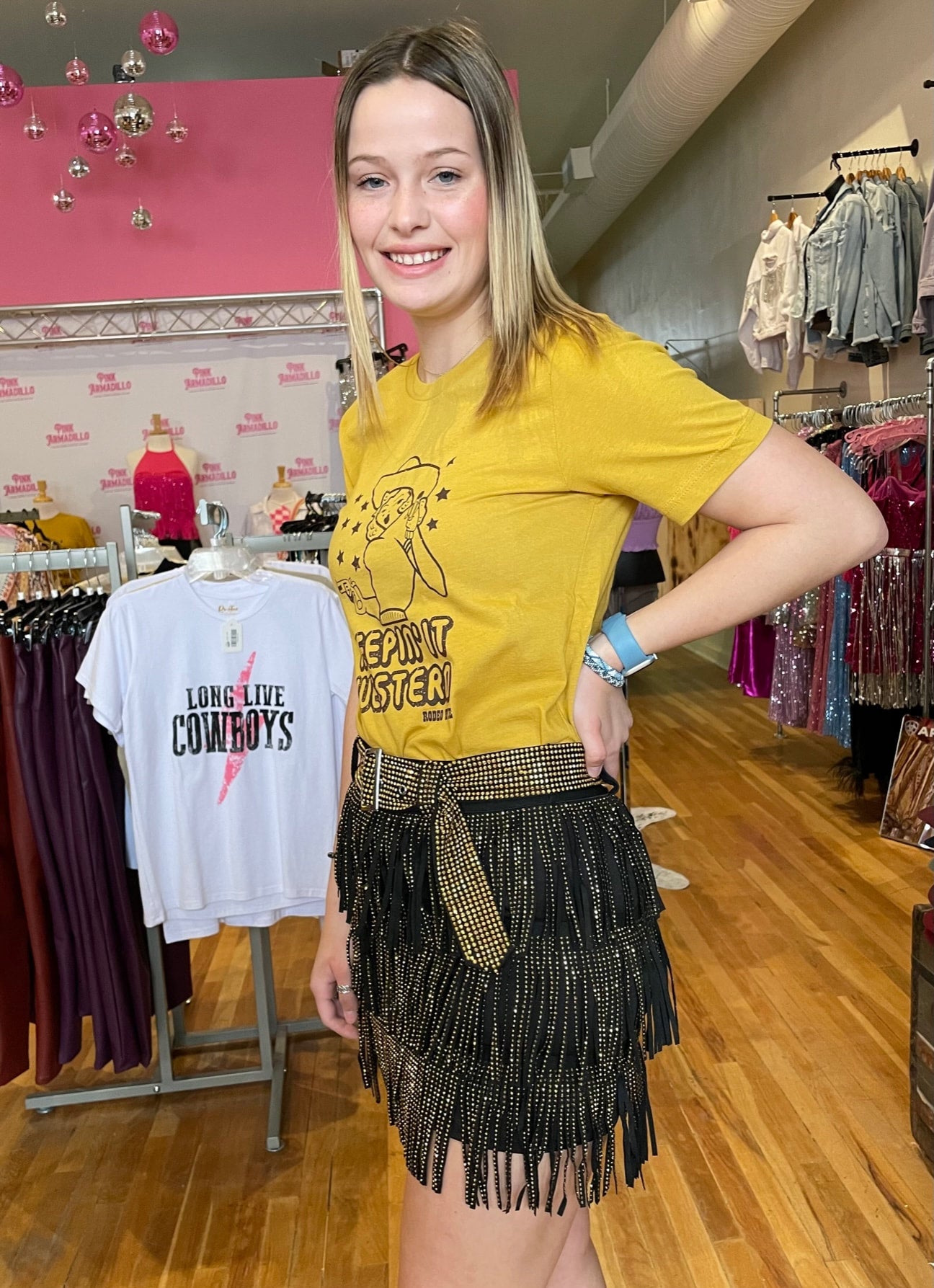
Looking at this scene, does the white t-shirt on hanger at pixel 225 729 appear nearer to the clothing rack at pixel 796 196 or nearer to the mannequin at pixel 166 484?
the mannequin at pixel 166 484

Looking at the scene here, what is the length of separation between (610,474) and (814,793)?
3.99m

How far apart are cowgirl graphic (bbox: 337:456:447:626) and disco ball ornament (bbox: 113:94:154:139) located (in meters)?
3.77

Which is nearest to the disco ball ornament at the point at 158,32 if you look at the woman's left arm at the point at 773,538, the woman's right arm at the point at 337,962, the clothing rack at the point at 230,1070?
the clothing rack at the point at 230,1070

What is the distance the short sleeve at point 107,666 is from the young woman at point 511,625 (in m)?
1.18

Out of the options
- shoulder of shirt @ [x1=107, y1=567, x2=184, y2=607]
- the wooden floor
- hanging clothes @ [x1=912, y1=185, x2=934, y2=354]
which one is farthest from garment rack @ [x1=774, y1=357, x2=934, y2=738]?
shoulder of shirt @ [x1=107, y1=567, x2=184, y2=607]

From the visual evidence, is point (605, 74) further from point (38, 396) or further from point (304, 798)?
point (304, 798)

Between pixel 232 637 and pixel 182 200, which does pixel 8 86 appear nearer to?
pixel 182 200

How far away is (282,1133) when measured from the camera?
7.86 ft

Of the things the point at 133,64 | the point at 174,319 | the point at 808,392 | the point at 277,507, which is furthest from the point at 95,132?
the point at 808,392

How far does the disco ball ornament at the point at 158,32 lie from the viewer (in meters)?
3.90

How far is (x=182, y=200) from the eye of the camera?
5.44 metres

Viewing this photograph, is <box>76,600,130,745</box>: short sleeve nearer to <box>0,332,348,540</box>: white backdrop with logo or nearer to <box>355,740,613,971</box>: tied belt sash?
<box>355,740,613,971</box>: tied belt sash

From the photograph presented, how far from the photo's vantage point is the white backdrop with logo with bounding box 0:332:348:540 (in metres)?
5.54

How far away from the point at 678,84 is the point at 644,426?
224 inches
